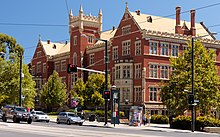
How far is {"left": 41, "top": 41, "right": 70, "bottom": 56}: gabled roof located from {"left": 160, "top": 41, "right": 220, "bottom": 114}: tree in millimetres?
44951

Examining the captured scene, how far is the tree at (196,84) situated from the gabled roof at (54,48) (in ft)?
147

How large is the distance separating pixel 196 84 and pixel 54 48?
2088 inches

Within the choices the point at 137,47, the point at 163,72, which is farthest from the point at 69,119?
the point at 163,72

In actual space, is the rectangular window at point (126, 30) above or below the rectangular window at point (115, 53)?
above

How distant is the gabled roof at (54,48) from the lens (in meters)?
94.0

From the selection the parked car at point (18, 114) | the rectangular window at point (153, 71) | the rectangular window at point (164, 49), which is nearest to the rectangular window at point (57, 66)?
the rectangular window at point (153, 71)

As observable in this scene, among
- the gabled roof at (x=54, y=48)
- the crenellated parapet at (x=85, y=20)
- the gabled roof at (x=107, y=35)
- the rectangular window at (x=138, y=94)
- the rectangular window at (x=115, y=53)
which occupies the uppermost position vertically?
the crenellated parapet at (x=85, y=20)

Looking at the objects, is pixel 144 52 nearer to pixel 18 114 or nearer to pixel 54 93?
pixel 54 93

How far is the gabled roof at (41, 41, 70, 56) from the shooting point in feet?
308

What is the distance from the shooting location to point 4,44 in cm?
7856

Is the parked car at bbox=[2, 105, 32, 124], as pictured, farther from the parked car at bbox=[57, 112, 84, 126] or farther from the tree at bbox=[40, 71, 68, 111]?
the tree at bbox=[40, 71, 68, 111]

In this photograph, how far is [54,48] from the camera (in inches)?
3812

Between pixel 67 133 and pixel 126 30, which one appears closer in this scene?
pixel 67 133

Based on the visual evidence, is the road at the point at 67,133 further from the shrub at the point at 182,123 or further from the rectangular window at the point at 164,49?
the rectangular window at the point at 164,49
